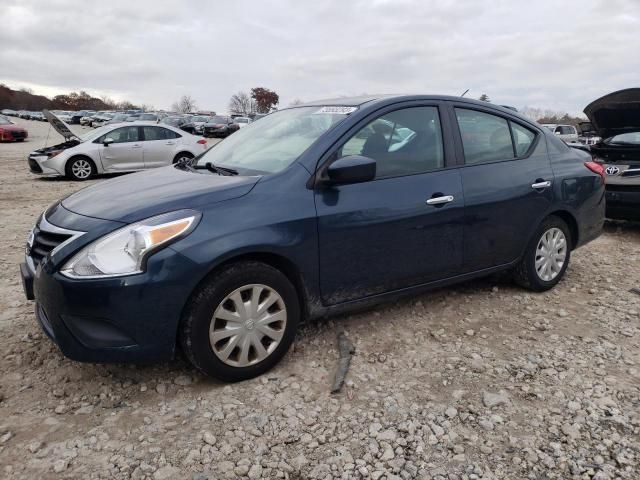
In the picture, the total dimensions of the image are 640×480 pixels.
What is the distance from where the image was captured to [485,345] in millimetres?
3375

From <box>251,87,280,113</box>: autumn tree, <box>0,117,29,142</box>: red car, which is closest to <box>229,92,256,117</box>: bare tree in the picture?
<box>251,87,280,113</box>: autumn tree

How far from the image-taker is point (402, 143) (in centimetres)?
340

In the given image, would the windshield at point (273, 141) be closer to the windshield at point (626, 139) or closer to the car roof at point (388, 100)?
the car roof at point (388, 100)

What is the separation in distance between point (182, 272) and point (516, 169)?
8.92 feet

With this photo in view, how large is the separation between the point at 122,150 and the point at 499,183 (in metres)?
10.8

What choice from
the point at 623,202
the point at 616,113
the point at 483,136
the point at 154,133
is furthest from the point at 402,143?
the point at 154,133

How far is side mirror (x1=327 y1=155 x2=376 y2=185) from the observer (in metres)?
2.90

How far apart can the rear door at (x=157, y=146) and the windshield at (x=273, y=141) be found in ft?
30.4

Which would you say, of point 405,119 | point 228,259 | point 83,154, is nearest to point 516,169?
point 405,119

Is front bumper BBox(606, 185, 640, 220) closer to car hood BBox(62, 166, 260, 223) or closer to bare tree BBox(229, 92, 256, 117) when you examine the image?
car hood BBox(62, 166, 260, 223)

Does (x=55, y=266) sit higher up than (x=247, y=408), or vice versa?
(x=55, y=266)

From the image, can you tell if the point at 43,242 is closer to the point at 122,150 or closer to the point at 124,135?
the point at 122,150

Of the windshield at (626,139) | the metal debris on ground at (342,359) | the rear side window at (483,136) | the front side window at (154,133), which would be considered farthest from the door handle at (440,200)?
the front side window at (154,133)

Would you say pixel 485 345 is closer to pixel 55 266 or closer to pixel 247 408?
pixel 247 408
